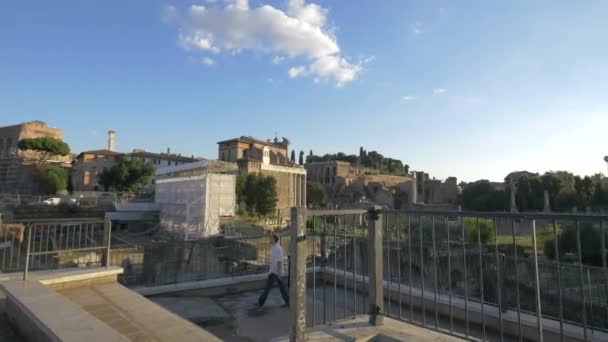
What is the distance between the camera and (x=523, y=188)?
50969 millimetres

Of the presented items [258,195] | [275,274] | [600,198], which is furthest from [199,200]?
[600,198]

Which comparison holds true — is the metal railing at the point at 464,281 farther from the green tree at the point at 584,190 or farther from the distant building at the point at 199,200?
the green tree at the point at 584,190

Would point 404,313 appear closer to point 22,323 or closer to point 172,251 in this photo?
point 22,323

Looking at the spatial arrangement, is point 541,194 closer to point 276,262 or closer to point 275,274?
point 276,262

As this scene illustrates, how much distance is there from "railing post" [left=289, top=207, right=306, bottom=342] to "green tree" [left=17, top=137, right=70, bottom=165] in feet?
202

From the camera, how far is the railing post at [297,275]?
2879 millimetres

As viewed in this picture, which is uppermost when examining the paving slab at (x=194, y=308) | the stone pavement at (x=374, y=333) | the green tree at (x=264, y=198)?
the green tree at (x=264, y=198)

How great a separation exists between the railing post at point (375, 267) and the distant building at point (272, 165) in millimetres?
40653

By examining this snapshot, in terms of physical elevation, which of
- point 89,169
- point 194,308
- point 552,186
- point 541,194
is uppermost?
point 89,169

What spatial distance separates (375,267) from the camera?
3.33 m

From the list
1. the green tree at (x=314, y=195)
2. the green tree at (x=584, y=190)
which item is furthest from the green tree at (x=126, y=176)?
the green tree at (x=584, y=190)

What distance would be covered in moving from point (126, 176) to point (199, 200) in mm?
23889

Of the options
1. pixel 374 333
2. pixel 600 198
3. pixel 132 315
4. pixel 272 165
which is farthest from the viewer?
pixel 272 165

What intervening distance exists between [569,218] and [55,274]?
617cm
